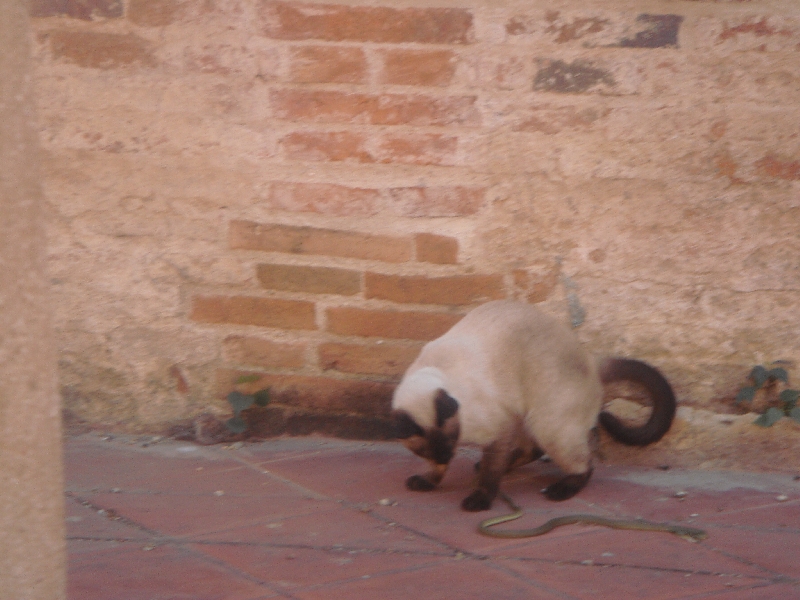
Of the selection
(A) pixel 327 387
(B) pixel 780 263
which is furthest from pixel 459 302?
(B) pixel 780 263

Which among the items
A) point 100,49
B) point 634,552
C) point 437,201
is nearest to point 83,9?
point 100,49

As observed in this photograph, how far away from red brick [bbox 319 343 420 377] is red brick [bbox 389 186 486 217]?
464 millimetres

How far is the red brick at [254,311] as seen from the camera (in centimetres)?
344

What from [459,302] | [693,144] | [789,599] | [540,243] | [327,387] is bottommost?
[789,599]

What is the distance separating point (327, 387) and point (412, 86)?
107 centimetres

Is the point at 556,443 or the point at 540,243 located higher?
the point at 540,243

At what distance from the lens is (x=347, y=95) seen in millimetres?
Result: 3291

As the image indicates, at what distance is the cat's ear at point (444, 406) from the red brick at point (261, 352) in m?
0.84

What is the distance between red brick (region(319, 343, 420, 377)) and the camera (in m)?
3.40

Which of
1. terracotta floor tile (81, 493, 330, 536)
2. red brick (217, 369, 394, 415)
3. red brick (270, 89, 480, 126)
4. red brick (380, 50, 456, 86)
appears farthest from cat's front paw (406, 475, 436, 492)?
red brick (380, 50, 456, 86)

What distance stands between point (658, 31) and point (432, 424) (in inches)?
56.3

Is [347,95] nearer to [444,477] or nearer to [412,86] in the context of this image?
[412,86]

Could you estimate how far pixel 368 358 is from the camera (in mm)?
3428

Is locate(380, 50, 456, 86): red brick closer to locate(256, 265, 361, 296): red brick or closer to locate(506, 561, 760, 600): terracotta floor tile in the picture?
locate(256, 265, 361, 296): red brick
